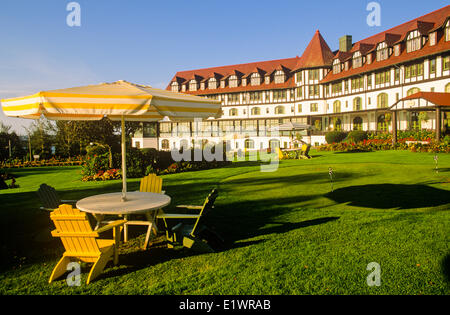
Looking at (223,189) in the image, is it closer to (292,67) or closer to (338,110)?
(338,110)

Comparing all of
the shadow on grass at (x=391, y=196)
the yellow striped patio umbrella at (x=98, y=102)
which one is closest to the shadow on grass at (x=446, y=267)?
the shadow on grass at (x=391, y=196)

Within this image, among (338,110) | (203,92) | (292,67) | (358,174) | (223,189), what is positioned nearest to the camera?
(223,189)

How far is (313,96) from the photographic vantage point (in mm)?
47938

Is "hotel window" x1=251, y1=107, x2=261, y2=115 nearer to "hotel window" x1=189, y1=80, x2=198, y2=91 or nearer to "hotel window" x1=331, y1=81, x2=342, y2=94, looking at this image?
"hotel window" x1=189, y1=80, x2=198, y2=91

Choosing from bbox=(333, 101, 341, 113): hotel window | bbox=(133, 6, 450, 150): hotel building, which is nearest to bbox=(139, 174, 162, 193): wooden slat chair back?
bbox=(133, 6, 450, 150): hotel building

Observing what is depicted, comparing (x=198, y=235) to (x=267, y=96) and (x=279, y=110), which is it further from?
(x=267, y=96)

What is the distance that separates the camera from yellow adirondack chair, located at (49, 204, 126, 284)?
4332 mm

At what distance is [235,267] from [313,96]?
152ft

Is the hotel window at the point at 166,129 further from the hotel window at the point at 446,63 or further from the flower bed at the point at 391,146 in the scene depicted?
the hotel window at the point at 446,63

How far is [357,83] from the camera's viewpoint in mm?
41406

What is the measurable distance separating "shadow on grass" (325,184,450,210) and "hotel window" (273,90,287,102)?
43.0 m

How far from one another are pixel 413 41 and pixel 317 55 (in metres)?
15.3

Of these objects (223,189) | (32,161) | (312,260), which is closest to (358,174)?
(223,189)
